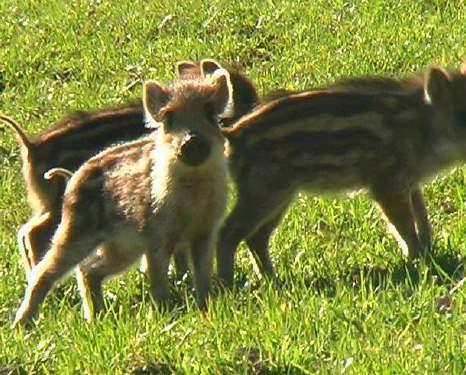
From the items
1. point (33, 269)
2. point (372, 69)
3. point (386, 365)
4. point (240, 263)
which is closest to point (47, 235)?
point (33, 269)

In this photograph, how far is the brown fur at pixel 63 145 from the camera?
31.9 feet

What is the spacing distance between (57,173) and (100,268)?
693mm

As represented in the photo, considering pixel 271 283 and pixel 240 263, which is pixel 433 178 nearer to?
pixel 240 263

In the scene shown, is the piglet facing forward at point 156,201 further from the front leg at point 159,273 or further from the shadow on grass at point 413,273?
the shadow on grass at point 413,273

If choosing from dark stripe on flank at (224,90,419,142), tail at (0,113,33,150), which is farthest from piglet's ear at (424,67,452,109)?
tail at (0,113,33,150)

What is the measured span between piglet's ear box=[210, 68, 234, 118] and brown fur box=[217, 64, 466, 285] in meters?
0.50

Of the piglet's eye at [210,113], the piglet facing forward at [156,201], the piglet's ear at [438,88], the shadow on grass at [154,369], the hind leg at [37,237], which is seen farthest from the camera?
the piglet's ear at [438,88]

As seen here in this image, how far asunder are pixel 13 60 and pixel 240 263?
23.1 feet

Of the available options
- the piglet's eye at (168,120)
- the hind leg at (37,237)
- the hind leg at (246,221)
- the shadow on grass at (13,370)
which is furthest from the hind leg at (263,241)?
the shadow on grass at (13,370)

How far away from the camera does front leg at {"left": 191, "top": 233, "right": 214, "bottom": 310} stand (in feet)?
28.2

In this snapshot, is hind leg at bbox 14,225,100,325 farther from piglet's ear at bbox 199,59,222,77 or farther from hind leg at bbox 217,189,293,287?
piglet's ear at bbox 199,59,222,77

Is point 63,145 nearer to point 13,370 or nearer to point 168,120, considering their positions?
point 168,120

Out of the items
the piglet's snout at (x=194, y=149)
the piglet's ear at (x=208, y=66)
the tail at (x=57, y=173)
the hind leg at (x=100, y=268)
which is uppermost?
the piglet's ear at (x=208, y=66)

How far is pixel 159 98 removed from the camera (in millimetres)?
8852
